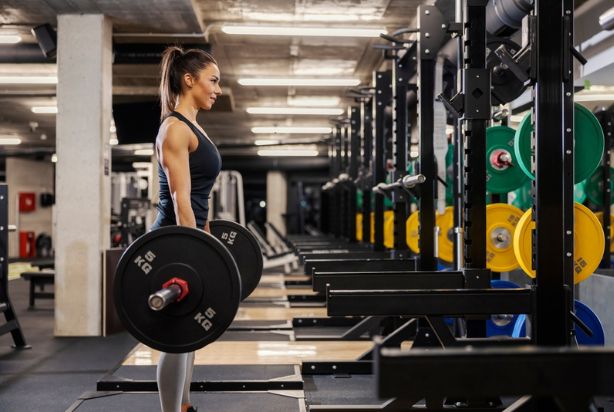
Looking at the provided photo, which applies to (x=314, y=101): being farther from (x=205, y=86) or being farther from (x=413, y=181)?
(x=205, y=86)

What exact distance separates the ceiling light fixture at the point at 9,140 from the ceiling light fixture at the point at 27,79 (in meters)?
6.01

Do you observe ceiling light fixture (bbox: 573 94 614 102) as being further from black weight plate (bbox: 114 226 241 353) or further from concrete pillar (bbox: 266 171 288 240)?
concrete pillar (bbox: 266 171 288 240)

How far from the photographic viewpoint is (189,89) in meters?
2.24

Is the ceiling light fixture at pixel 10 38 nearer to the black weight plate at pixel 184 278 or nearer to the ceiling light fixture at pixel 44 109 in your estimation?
the ceiling light fixture at pixel 44 109

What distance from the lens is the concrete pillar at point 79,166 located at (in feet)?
15.2

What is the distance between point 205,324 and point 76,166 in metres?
3.09

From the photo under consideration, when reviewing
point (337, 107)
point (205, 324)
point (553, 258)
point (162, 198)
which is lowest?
point (205, 324)

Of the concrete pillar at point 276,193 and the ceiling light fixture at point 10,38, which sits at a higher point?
the ceiling light fixture at point 10,38

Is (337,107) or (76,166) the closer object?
(76,166)

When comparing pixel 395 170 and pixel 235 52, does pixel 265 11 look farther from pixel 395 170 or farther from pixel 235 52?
pixel 395 170

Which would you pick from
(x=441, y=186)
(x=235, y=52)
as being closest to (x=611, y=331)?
(x=441, y=186)

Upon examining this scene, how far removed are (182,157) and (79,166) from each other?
2827 millimetres

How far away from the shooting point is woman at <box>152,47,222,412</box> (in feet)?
6.79

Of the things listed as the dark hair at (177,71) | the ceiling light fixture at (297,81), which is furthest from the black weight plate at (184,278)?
the ceiling light fixture at (297,81)
